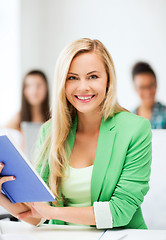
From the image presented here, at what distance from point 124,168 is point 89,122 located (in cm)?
31

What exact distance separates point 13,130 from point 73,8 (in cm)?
179

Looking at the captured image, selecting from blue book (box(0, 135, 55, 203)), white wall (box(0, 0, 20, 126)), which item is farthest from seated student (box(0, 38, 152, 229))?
white wall (box(0, 0, 20, 126))

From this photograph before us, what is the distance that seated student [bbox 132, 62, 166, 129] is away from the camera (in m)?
3.90

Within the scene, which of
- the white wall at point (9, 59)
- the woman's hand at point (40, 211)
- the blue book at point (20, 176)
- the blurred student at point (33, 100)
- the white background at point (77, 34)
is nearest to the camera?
the blue book at point (20, 176)

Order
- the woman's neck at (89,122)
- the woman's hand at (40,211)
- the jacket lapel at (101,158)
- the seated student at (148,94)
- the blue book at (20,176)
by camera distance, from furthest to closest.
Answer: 1. the seated student at (148,94)
2. the woman's neck at (89,122)
3. the jacket lapel at (101,158)
4. the woman's hand at (40,211)
5. the blue book at (20,176)

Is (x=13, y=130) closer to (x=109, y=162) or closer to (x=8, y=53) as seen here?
(x=8, y=53)

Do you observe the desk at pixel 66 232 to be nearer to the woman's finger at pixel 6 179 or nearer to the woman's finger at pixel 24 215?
the woman's finger at pixel 24 215

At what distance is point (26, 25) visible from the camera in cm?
482

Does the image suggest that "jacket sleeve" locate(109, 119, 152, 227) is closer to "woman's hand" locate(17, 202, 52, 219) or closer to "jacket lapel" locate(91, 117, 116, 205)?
"jacket lapel" locate(91, 117, 116, 205)

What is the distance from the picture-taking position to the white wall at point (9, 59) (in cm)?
475

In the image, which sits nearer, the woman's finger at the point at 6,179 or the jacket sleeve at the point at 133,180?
the woman's finger at the point at 6,179

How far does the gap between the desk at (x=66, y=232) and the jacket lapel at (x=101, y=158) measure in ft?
0.58

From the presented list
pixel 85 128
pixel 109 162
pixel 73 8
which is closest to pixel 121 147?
pixel 109 162

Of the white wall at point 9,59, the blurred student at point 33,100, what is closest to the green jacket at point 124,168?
the blurred student at point 33,100
